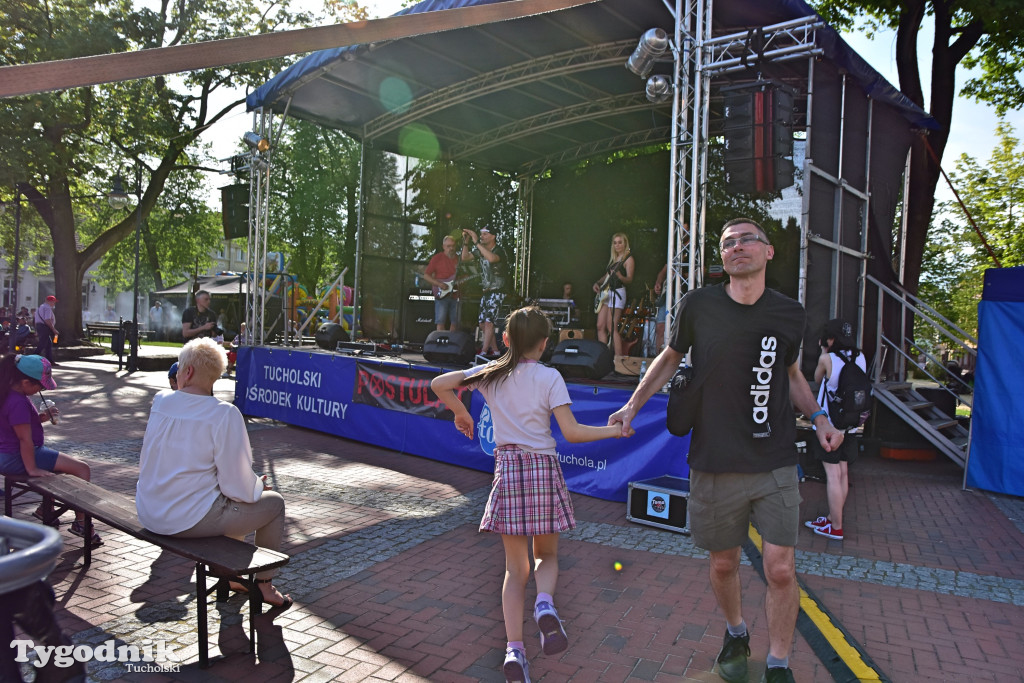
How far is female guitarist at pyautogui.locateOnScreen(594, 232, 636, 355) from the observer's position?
38.1 ft

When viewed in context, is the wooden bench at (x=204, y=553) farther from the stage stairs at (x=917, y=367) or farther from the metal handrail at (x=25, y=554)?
the stage stairs at (x=917, y=367)

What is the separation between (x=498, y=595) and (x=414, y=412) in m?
4.38

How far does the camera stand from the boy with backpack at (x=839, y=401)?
5414 millimetres

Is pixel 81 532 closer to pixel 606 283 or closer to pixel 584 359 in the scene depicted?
pixel 584 359

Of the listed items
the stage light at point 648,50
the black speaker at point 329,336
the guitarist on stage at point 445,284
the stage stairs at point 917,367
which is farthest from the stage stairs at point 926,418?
the black speaker at point 329,336

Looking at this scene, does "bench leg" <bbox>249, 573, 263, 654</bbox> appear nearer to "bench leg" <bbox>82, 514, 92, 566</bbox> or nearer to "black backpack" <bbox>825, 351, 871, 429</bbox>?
"bench leg" <bbox>82, 514, 92, 566</bbox>

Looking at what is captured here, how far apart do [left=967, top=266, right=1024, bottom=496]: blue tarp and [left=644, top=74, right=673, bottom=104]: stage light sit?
15.7 ft

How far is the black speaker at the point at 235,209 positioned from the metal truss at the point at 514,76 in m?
3.05

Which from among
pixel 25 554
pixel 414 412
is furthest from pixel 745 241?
pixel 414 412

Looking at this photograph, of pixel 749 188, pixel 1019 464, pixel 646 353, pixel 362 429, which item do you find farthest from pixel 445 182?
pixel 1019 464

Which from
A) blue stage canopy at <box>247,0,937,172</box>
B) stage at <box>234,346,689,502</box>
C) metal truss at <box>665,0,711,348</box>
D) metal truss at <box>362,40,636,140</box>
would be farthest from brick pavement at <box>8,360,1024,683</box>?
metal truss at <box>362,40,636,140</box>

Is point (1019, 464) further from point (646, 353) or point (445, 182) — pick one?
point (445, 182)

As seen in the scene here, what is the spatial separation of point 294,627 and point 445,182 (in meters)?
12.4

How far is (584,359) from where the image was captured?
30.6 feet
